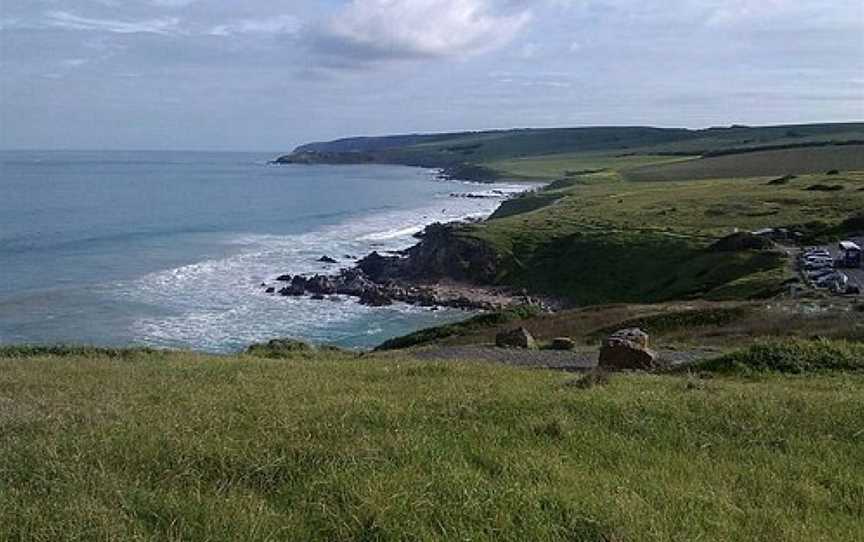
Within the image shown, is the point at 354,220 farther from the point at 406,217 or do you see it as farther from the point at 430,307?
the point at 430,307

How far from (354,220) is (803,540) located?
340ft

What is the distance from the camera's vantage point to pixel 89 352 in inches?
838

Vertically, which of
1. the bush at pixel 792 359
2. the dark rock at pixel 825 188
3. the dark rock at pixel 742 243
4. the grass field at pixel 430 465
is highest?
the grass field at pixel 430 465

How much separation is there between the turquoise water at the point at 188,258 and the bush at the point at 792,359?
94.2ft

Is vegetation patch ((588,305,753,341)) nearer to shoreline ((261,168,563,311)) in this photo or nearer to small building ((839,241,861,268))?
small building ((839,241,861,268))

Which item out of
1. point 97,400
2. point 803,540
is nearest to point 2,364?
point 97,400

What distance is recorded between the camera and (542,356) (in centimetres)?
2148

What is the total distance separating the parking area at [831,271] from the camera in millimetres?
35062

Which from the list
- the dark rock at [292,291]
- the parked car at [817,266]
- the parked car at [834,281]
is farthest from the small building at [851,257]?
the dark rock at [292,291]

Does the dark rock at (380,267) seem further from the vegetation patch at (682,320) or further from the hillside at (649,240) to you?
the vegetation patch at (682,320)

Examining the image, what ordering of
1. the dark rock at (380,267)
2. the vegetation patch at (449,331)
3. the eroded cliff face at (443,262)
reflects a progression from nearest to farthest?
1. the vegetation patch at (449,331)
2. the eroded cliff face at (443,262)
3. the dark rock at (380,267)

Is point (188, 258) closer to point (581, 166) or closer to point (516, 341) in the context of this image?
point (516, 341)

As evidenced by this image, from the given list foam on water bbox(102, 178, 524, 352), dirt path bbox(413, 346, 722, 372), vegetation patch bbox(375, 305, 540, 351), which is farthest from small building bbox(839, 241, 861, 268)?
dirt path bbox(413, 346, 722, 372)

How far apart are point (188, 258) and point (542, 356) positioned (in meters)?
57.1
